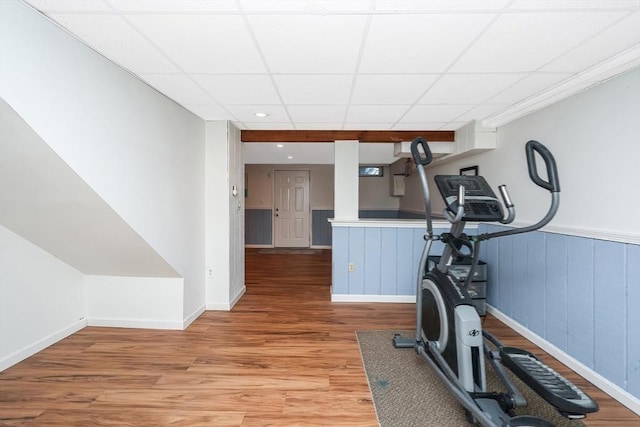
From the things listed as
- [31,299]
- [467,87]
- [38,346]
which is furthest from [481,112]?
[38,346]

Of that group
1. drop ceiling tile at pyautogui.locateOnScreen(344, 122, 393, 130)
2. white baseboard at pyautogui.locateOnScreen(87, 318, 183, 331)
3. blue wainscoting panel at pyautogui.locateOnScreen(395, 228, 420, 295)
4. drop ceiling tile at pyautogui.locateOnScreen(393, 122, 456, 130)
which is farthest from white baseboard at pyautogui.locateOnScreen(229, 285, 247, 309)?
drop ceiling tile at pyautogui.locateOnScreen(393, 122, 456, 130)

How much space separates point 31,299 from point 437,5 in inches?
136

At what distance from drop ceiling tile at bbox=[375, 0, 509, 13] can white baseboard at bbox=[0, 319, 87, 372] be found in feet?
11.2

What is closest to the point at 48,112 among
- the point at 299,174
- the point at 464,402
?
the point at 464,402

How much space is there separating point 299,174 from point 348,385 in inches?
237

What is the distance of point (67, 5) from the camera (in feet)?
4.60

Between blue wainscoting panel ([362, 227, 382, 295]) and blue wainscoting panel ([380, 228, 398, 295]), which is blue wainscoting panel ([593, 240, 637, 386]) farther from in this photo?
blue wainscoting panel ([362, 227, 382, 295])

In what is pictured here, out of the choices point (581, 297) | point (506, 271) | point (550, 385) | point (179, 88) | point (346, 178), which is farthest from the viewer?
point (346, 178)

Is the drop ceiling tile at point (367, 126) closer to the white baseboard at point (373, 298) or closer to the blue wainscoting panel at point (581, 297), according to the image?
the blue wainscoting panel at point (581, 297)

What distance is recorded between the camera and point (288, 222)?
7594mm

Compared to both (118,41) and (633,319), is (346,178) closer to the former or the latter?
(118,41)

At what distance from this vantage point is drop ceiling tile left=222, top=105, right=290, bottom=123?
2.84 m

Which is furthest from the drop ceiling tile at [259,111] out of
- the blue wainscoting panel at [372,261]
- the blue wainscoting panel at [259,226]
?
the blue wainscoting panel at [259,226]

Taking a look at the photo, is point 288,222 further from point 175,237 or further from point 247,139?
point 175,237
